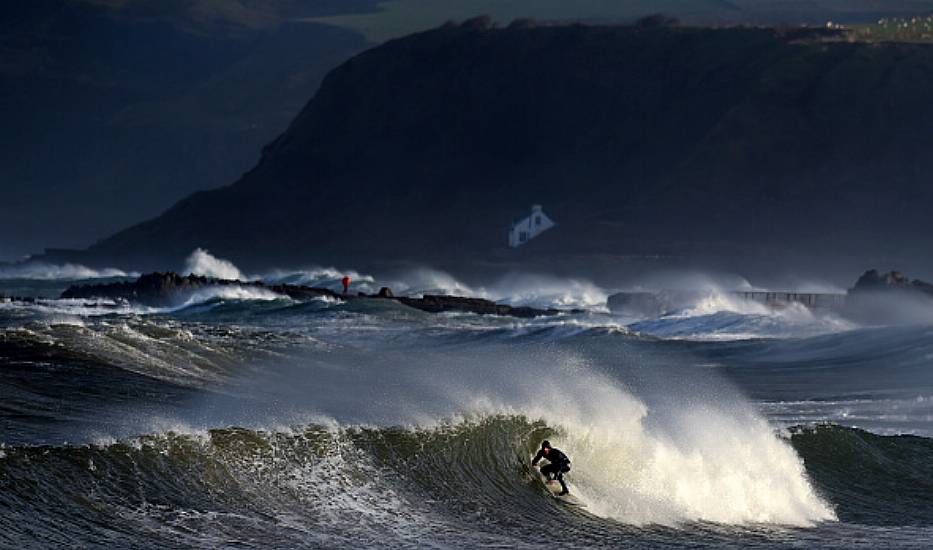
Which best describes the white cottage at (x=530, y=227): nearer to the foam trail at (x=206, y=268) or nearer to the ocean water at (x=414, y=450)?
the foam trail at (x=206, y=268)

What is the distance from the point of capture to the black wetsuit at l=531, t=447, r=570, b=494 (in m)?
19.8

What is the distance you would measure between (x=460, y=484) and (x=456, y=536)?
8.74ft

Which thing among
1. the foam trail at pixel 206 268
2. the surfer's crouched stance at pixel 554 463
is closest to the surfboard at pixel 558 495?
the surfer's crouched stance at pixel 554 463

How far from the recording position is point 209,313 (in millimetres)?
58625

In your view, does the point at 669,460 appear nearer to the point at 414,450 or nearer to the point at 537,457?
the point at 537,457

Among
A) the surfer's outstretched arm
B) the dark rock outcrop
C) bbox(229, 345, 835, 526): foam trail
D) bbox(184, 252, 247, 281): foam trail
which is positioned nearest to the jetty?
the dark rock outcrop

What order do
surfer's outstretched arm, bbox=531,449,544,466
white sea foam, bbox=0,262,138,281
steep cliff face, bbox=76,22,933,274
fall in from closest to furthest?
1. surfer's outstretched arm, bbox=531,449,544,466
2. steep cliff face, bbox=76,22,933,274
3. white sea foam, bbox=0,262,138,281

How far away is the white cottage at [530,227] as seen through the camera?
409 feet

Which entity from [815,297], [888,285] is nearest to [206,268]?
[815,297]

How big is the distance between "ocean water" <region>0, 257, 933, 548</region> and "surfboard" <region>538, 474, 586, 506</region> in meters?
0.14

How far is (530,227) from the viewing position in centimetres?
12588

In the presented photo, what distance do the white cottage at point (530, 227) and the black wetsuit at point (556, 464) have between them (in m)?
104

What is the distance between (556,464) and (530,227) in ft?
348

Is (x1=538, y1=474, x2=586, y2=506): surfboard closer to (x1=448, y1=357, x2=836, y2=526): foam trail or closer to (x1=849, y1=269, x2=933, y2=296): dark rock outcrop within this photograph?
(x1=448, y1=357, x2=836, y2=526): foam trail
